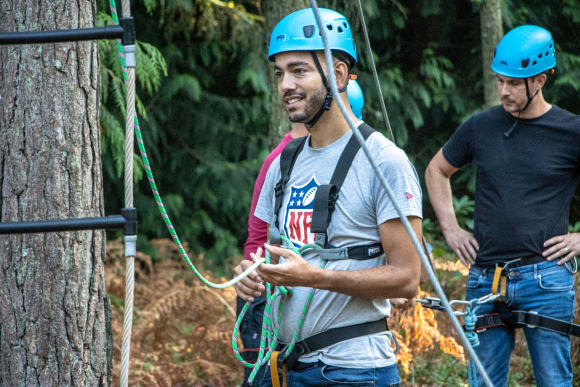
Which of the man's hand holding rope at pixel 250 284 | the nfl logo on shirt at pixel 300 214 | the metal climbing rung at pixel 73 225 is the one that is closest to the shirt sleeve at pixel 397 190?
the nfl logo on shirt at pixel 300 214

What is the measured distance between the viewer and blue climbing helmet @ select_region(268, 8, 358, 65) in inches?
118

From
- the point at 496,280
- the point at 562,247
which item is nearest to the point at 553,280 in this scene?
the point at 562,247

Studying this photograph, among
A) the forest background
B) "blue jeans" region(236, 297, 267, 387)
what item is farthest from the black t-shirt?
the forest background

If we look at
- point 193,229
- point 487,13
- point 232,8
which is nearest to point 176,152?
point 193,229

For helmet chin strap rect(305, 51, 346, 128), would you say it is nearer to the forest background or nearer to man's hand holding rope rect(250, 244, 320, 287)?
man's hand holding rope rect(250, 244, 320, 287)

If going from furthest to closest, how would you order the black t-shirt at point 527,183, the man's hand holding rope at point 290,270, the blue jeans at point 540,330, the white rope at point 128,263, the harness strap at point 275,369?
the black t-shirt at point 527,183, the blue jeans at point 540,330, the harness strap at point 275,369, the man's hand holding rope at point 290,270, the white rope at point 128,263

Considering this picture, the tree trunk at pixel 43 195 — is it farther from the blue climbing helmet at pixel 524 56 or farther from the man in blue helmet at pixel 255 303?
the blue climbing helmet at pixel 524 56

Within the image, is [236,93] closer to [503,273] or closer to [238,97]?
[238,97]

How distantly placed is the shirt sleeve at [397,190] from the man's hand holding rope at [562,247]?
168 cm

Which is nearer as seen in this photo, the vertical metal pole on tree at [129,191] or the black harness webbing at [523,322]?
the vertical metal pole on tree at [129,191]

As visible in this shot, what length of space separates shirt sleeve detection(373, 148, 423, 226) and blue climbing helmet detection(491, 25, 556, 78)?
1.81 meters

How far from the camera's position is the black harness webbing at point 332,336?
9.18 feet

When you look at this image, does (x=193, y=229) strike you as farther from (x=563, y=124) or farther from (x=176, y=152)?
(x=563, y=124)

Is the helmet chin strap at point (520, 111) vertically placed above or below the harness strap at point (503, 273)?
above
